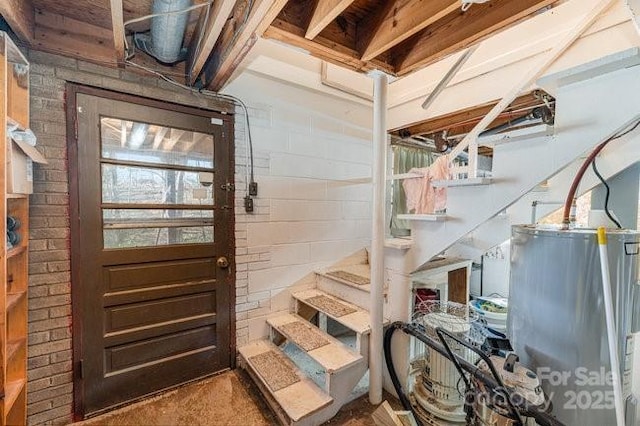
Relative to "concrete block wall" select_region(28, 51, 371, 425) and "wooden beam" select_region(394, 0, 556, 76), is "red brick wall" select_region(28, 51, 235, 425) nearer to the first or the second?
"concrete block wall" select_region(28, 51, 371, 425)

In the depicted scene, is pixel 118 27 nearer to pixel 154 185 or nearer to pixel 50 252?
pixel 154 185

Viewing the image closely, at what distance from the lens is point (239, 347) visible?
2.38 metres

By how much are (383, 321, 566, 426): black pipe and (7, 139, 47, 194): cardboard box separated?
7.93ft

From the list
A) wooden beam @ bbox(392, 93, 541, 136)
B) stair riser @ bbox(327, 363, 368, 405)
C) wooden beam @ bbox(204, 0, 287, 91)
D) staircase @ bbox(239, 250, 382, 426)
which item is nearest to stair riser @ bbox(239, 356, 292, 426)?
staircase @ bbox(239, 250, 382, 426)

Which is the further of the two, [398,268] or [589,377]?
[398,268]

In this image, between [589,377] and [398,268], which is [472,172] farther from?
[589,377]

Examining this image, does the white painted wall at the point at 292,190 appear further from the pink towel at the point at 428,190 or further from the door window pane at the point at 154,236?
the pink towel at the point at 428,190

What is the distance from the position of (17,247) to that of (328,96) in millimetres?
2675

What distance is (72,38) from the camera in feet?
5.63

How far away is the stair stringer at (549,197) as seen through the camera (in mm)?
2004

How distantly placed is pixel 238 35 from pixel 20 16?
110 centimetres

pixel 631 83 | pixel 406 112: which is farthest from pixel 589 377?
pixel 406 112

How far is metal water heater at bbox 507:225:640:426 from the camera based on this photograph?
1.27 m

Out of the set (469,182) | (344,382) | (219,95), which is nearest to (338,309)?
(344,382)
